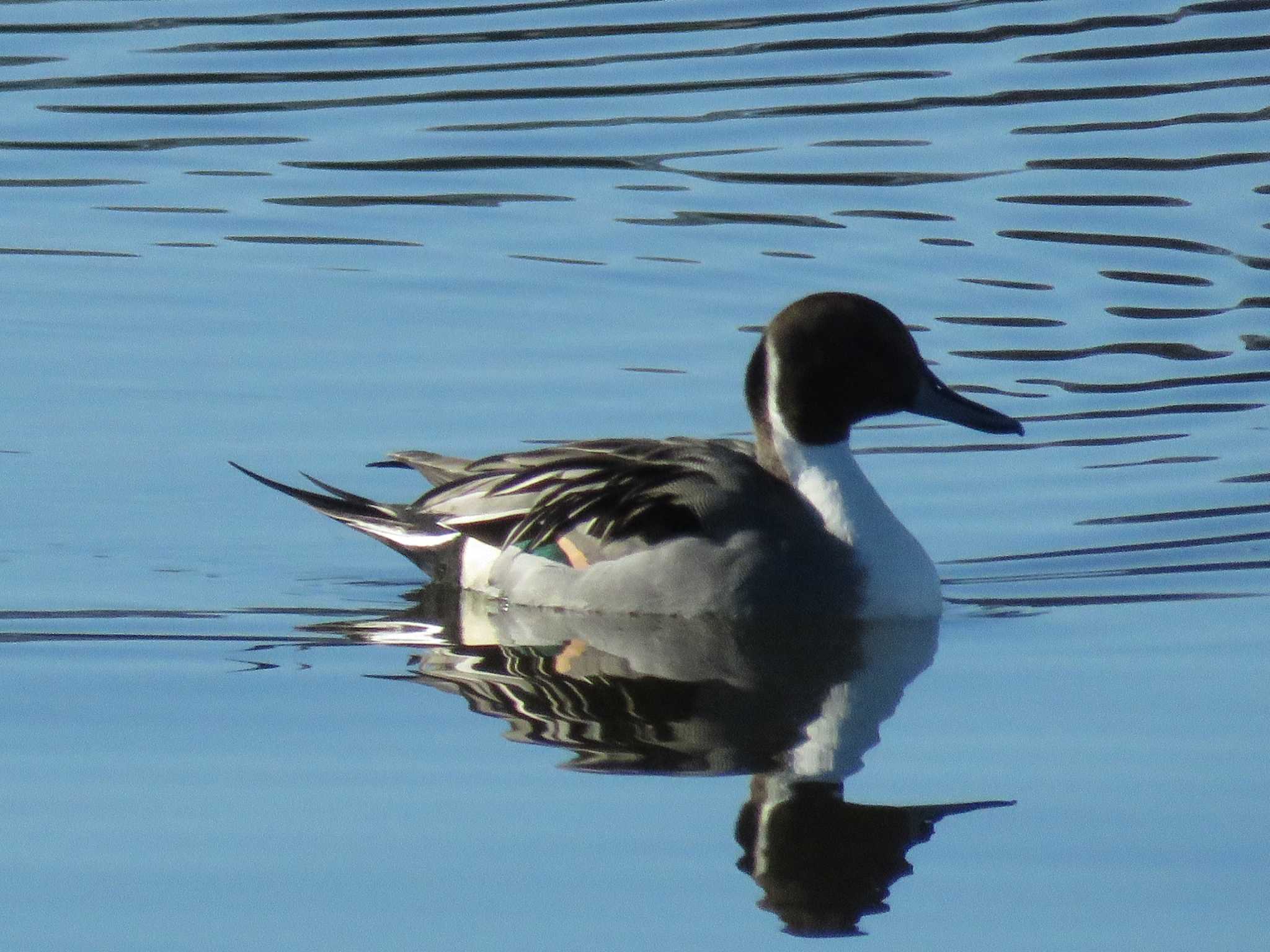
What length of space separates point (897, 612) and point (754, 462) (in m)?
0.70

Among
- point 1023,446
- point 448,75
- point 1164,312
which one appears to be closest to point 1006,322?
point 1164,312

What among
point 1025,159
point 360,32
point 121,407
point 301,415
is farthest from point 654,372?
point 360,32

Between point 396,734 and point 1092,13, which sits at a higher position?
point 1092,13

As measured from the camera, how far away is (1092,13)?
16375mm

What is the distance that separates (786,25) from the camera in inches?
641

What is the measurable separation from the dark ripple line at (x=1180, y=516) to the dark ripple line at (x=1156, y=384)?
4.90 feet

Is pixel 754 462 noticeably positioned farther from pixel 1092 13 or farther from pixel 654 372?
pixel 1092 13

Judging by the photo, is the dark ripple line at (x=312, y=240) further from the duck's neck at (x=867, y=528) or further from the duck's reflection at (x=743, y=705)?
the duck's neck at (x=867, y=528)

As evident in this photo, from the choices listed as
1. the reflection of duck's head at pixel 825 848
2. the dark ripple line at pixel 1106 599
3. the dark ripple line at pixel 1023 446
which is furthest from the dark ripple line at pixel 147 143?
the reflection of duck's head at pixel 825 848

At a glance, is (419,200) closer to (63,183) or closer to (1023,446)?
(63,183)

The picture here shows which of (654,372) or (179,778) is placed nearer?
(179,778)

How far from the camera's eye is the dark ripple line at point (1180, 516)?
8.76m

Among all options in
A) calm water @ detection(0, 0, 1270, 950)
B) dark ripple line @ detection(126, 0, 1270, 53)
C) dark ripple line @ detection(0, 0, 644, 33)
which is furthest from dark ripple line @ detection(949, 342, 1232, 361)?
dark ripple line @ detection(0, 0, 644, 33)

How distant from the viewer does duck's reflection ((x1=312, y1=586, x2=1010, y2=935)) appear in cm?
575
